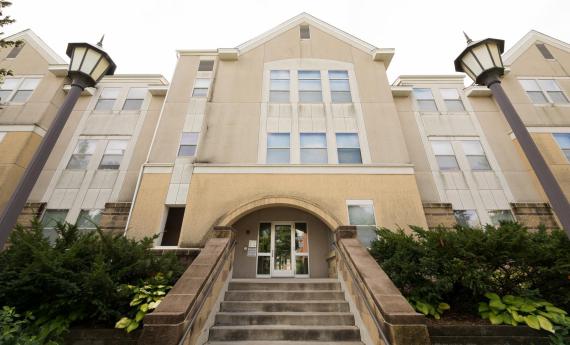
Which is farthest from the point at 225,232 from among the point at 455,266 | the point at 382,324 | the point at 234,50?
the point at 234,50

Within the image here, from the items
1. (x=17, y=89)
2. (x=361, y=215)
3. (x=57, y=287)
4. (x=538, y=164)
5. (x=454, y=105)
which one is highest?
(x=17, y=89)

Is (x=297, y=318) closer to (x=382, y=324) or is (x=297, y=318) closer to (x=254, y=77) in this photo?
(x=382, y=324)

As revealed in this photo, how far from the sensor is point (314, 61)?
546 inches

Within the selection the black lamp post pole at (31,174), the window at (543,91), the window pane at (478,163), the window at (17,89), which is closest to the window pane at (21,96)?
the window at (17,89)

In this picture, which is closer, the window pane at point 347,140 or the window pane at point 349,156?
the window pane at point 349,156

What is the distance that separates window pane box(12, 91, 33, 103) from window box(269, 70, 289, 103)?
13.8m

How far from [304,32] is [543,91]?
14.4 m

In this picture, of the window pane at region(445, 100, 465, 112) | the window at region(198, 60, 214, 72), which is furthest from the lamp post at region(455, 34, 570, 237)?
the window at region(198, 60, 214, 72)

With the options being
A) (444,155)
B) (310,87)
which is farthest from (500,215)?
(310,87)

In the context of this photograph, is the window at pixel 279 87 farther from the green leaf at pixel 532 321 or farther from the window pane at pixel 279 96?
the green leaf at pixel 532 321

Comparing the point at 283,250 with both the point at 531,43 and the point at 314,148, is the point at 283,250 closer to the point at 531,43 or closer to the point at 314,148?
the point at 314,148

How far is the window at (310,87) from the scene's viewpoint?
12859mm

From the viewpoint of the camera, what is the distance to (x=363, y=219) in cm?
965

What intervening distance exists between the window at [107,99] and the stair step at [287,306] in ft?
47.6
